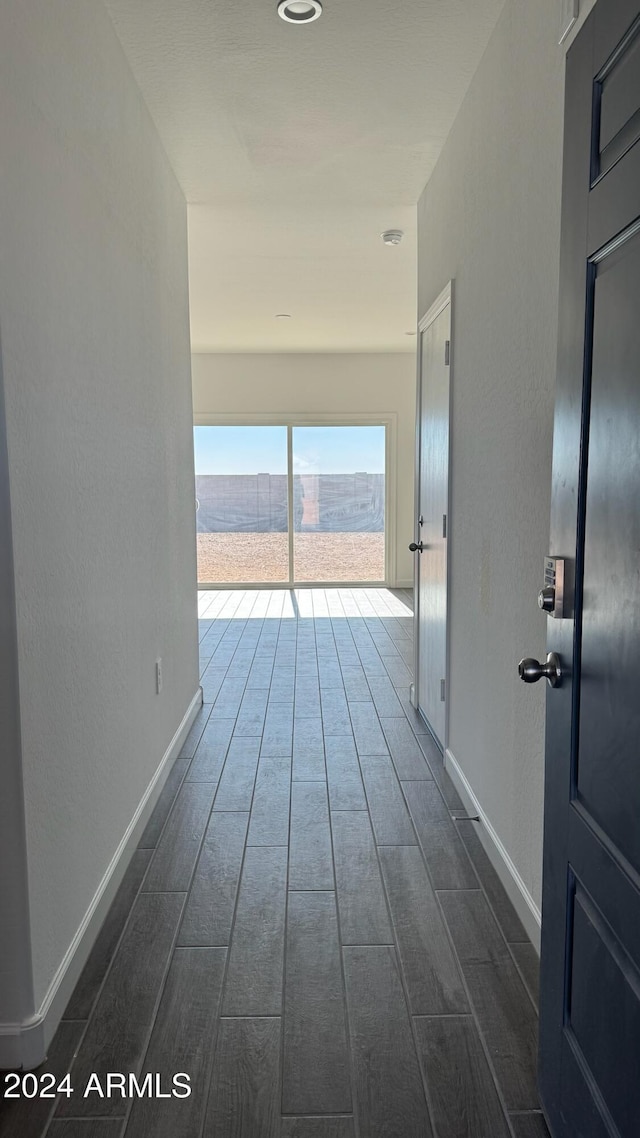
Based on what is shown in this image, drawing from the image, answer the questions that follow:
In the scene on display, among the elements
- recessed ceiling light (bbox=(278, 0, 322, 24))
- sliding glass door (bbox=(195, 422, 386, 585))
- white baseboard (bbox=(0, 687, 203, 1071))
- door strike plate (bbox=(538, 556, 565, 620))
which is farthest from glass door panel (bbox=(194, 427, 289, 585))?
door strike plate (bbox=(538, 556, 565, 620))

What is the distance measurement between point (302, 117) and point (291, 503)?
5950 mm

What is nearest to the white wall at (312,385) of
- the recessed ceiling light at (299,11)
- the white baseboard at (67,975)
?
the recessed ceiling light at (299,11)

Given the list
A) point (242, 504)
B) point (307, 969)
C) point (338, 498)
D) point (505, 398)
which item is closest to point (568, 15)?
point (505, 398)

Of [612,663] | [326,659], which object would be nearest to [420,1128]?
[612,663]

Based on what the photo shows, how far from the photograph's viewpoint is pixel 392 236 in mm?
4562

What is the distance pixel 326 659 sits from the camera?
550cm

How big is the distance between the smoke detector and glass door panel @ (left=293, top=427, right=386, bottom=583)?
4.25 m

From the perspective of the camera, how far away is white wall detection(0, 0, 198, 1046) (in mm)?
1632

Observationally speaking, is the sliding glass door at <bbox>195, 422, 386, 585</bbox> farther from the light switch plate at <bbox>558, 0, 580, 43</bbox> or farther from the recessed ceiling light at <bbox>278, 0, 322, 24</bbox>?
the light switch plate at <bbox>558, 0, 580, 43</bbox>

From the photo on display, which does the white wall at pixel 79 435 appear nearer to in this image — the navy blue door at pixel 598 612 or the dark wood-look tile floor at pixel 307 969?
the dark wood-look tile floor at pixel 307 969

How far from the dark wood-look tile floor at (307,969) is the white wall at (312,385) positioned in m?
5.85

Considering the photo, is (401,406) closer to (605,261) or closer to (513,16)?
(513,16)

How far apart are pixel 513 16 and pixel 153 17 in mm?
1133

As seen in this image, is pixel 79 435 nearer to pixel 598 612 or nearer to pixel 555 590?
pixel 555 590
